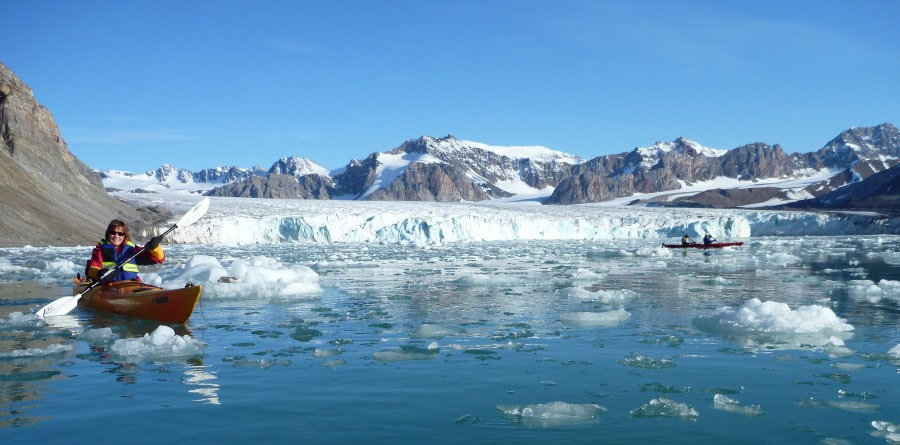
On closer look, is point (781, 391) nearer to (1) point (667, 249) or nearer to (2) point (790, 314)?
(2) point (790, 314)

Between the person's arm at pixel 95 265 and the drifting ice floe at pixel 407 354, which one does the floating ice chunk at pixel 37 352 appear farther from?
the drifting ice floe at pixel 407 354

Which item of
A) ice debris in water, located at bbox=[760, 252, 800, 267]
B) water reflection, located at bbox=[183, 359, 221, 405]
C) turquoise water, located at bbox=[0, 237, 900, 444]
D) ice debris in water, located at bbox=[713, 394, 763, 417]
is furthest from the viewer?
ice debris in water, located at bbox=[760, 252, 800, 267]

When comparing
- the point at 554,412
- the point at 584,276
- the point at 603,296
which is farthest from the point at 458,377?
the point at 584,276

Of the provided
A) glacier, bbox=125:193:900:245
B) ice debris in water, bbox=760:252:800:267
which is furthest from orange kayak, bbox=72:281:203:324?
glacier, bbox=125:193:900:245

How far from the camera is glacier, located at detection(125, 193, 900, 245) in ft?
159

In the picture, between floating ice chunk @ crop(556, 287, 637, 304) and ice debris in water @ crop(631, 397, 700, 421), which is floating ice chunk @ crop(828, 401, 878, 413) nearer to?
ice debris in water @ crop(631, 397, 700, 421)

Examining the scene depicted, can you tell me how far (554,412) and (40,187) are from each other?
1749 inches

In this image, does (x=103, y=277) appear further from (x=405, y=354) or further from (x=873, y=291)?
(x=873, y=291)

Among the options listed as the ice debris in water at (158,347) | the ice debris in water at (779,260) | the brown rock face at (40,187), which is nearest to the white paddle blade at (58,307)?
the ice debris in water at (158,347)

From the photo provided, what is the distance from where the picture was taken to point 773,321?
8.47m

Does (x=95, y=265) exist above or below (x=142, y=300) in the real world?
above

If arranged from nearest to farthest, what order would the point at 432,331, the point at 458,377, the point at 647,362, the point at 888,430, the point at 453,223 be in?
the point at 888,430
the point at 458,377
the point at 647,362
the point at 432,331
the point at 453,223

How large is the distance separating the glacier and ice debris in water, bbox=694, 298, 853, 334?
37659mm

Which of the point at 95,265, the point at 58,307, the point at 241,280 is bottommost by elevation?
the point at 58,307
